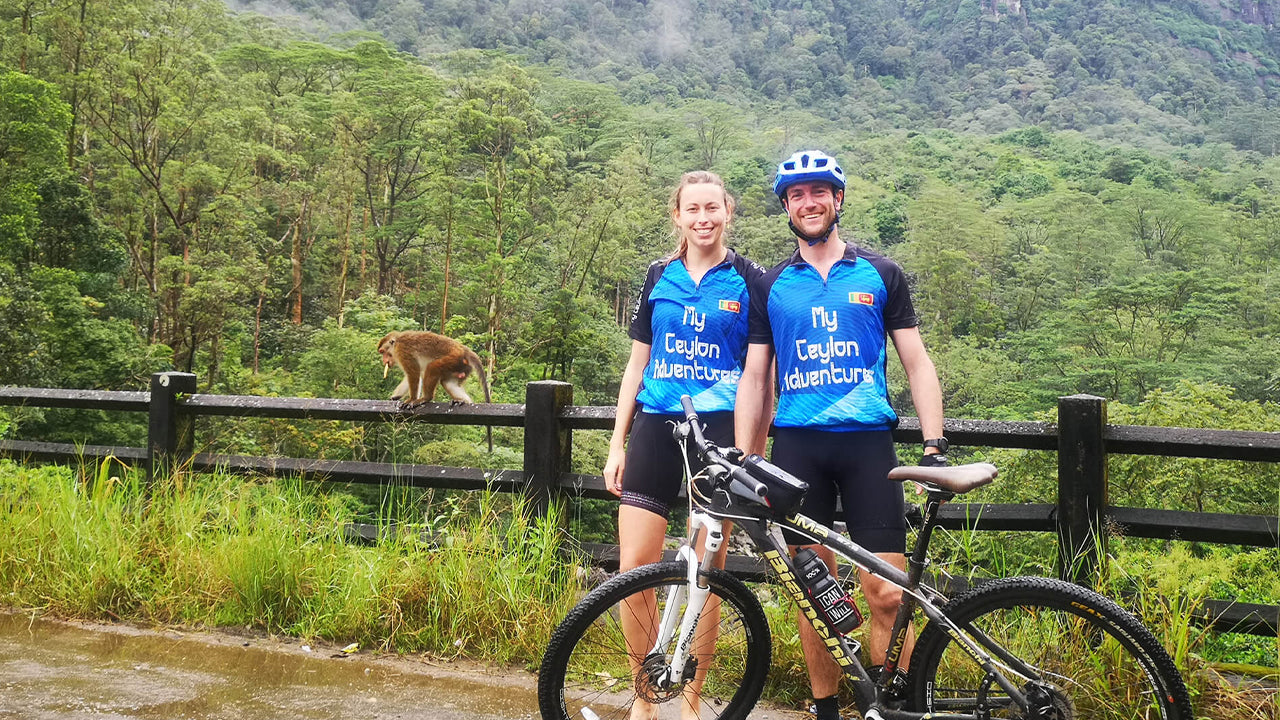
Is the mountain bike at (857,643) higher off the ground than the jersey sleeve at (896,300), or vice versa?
the jersey sleeve at (896,300)

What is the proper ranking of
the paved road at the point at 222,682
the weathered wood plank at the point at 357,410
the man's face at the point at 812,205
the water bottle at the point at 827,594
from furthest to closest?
the weathered wood plank at the point at 357,410
the paved road at the point at 222,682
the man's face at the point at 812,205
the water bottle at the point at 827,594

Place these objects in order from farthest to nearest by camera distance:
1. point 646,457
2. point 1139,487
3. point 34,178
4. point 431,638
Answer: point 34,178
point 1139,487
point 431,638
point 646,457

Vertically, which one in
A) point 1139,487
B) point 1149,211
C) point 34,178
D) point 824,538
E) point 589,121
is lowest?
point 1139,487

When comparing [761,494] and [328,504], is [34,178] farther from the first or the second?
[761,494]

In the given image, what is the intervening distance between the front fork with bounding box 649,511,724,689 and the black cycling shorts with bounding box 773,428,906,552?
0.24m

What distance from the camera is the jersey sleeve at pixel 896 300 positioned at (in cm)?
283

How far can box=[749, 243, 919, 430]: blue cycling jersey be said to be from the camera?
2.78m

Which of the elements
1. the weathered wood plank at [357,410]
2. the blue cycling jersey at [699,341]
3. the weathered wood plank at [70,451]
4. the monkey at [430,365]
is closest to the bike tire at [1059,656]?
the blue cycling jersey at [699,341]

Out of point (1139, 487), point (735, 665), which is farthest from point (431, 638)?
point (1139, 487)

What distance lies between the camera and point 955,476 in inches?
94.6

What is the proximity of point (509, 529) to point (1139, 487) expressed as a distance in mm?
15242

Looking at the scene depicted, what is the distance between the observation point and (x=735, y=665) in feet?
10.5

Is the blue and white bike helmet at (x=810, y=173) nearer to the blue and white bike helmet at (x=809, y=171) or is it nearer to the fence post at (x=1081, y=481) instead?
the blue and white bike helmet at (x=809, y=171)

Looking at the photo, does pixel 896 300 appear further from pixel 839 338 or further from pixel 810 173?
pixel 810 173
